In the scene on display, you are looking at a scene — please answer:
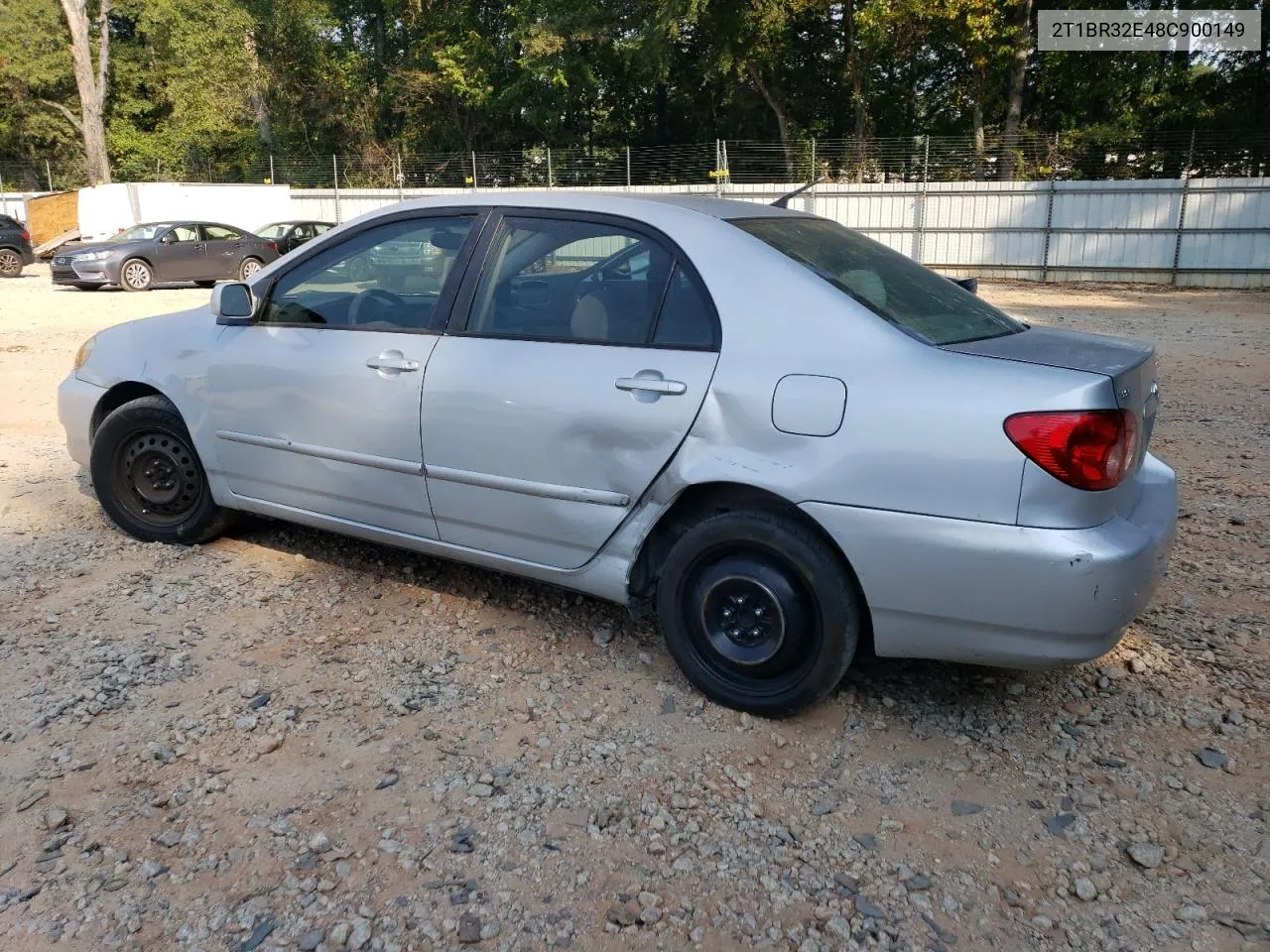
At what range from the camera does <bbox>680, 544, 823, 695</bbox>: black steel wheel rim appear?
296 centimetres

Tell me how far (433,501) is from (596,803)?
4.43 feet

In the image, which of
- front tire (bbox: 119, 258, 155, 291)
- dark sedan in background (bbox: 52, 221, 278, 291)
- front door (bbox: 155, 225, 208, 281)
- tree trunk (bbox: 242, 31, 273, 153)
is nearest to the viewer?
dark sedan in background (bbox: 52, 221, 278, 291)

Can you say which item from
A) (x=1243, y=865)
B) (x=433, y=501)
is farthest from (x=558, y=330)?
(x=1243, y=865)

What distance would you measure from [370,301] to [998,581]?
8.39 ft

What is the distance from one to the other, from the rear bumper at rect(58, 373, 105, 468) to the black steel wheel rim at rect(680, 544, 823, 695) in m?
3.12

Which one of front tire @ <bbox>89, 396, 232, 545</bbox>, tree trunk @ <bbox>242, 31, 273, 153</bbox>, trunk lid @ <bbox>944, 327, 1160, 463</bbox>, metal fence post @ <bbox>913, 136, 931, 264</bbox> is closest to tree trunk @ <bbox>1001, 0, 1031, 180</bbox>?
metal fence post @ <bbox>913, 136, 931, 264</bbox>

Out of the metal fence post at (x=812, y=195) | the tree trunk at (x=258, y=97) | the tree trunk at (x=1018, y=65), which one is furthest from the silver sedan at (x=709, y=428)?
the tree trunk at (x=258, y=97)

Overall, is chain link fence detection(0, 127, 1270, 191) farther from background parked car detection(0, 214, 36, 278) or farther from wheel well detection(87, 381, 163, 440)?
wheel well detection(87, 381, 163, 440)

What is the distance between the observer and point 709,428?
2.98 metres

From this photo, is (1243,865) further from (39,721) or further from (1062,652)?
(39,721)

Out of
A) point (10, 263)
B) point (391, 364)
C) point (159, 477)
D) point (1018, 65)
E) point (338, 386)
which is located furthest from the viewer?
point (1018, 65)

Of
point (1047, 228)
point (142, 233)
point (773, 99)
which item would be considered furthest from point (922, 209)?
point (142, 233)

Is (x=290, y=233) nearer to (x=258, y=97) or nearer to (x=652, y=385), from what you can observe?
(x=258, y=97)

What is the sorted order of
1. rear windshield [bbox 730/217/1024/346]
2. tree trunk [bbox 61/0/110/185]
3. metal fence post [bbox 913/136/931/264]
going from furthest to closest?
tree trunk [bbox 61/0/110/185]
metal fence post [bbox 913/136/931/264]
rear windshield [bbox 730/217/1024/346]
